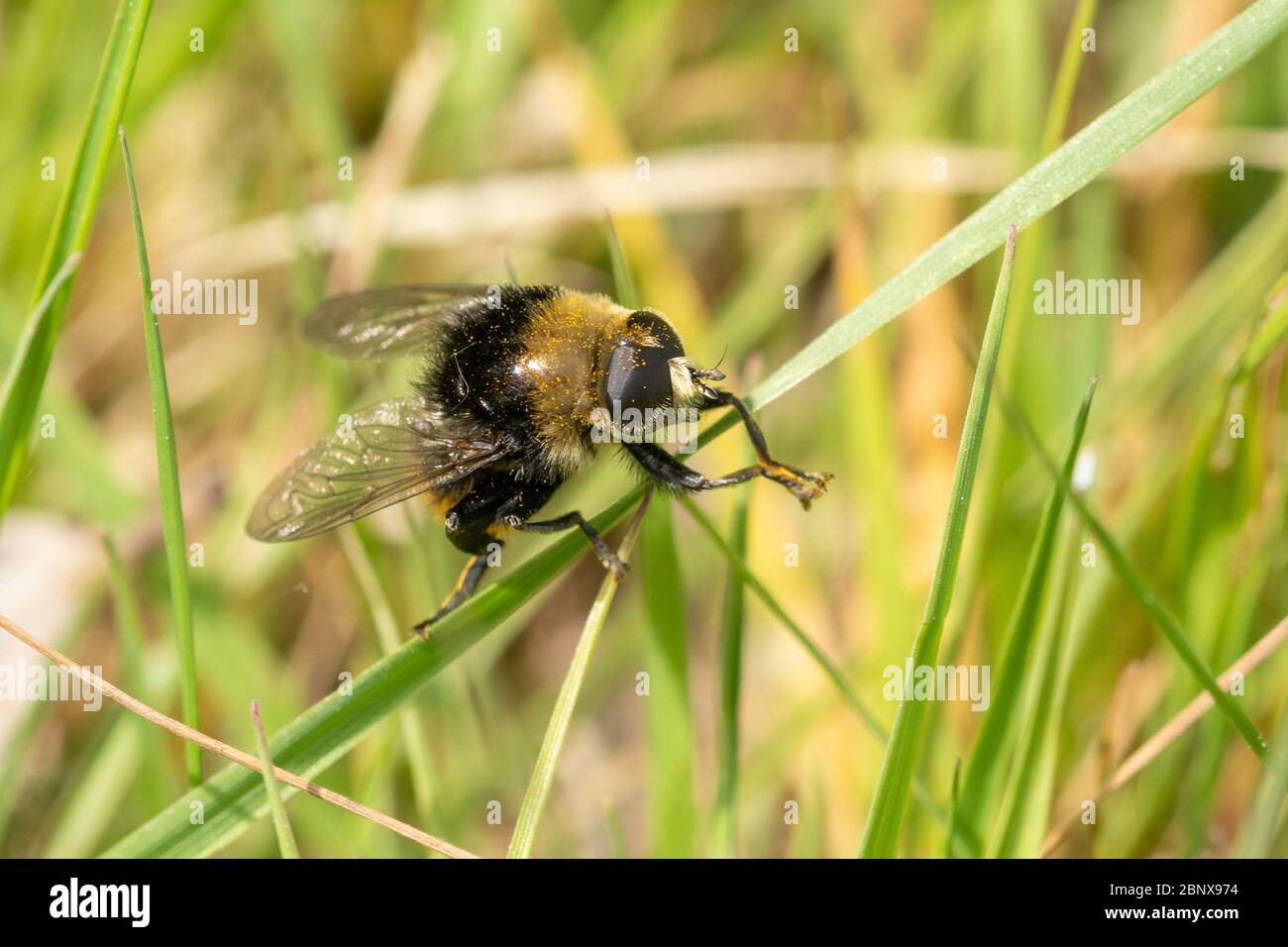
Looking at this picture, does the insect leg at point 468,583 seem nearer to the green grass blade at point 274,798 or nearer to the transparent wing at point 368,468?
the transparent wing at point 368,468

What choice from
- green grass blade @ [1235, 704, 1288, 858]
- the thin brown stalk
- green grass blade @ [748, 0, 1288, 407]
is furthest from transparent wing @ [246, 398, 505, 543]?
green grass blade @ [1235, 704, 1288, 858]

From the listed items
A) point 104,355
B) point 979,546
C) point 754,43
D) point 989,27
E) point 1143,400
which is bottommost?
point 979,546

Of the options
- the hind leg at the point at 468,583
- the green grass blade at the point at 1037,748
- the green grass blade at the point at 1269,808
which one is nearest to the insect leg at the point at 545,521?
the hind leg at the point at 468,583

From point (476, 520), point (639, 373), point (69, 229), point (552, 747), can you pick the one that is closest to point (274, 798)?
point (552, 747)

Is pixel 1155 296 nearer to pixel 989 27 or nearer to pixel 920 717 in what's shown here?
pixel 989 27

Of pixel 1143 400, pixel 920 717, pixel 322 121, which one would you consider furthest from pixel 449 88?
pixel 920 717

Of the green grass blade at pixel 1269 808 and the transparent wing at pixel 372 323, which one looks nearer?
the green grass blade at pixel 1269 808
